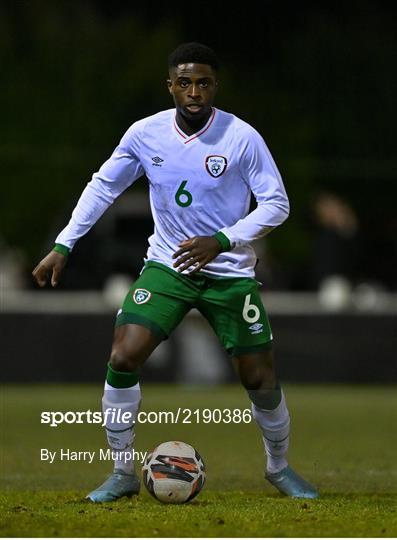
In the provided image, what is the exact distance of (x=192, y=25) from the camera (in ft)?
86.0

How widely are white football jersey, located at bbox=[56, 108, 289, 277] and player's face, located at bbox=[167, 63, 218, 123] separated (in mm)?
139

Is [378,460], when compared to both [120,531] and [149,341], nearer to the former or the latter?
[149,341]

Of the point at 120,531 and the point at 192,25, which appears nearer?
the point at 120,531

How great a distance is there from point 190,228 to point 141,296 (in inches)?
17.9

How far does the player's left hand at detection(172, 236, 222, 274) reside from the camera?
295 inches

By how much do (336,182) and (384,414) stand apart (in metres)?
4.75

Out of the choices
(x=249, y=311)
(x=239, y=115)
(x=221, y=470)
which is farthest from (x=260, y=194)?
(x=239, y=115)

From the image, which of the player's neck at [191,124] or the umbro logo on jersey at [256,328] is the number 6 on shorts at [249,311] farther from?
the player's neck at [191,124]

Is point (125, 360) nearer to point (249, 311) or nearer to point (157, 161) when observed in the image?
point (249, 311)

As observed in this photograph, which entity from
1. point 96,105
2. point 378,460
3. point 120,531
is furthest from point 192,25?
point 120,531

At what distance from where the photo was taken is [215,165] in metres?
7.78

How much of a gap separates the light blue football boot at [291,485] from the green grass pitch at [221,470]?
0.27 feet

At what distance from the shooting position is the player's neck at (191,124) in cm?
786

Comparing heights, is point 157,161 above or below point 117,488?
above
